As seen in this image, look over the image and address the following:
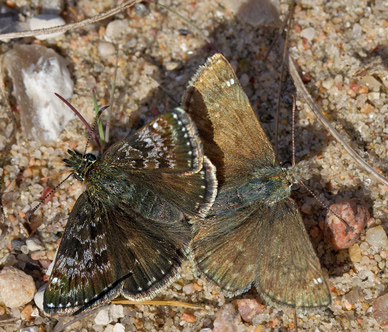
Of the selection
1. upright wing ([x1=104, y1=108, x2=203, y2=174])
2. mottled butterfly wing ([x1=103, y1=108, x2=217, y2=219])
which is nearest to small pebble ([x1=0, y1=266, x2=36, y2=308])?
mottled butterfly wing ([x1=103, y1=108, x2=217, y2=219])

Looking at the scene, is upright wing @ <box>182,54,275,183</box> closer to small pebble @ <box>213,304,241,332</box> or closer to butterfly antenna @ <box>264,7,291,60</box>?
small pebble @ <box>213,304,241,332</box>

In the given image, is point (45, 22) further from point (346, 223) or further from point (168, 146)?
point (346, 223)

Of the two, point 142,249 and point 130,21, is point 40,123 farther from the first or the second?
point 142,249

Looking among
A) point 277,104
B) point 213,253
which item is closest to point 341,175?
point 277,104

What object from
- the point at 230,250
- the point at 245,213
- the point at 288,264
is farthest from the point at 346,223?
the point at 230,250

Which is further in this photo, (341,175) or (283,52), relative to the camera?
(283,52)
